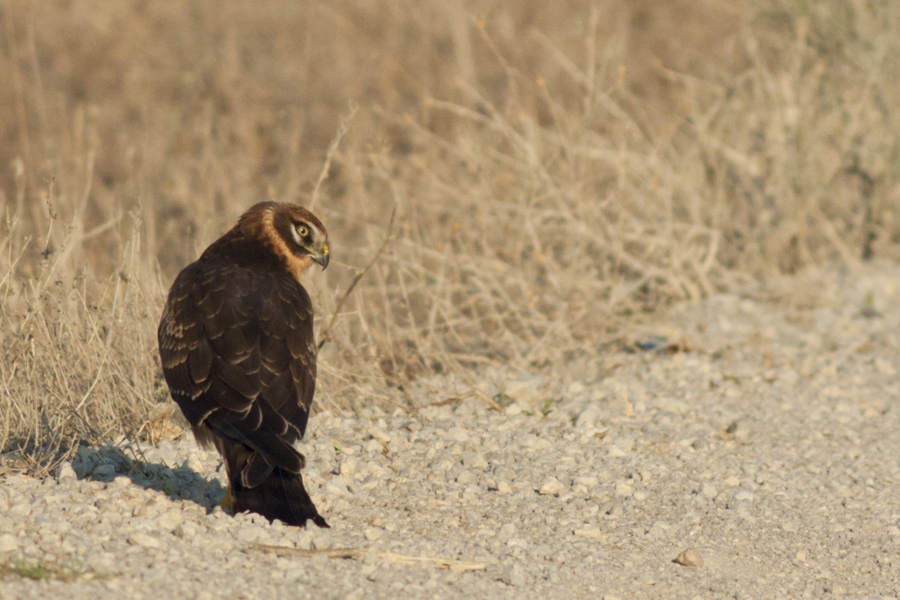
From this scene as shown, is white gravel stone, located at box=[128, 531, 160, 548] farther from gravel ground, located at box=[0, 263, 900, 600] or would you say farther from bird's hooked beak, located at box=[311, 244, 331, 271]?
bird's hooked beak, located at box=[311, 244, 331, 271]

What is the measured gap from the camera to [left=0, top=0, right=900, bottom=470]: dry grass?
549 cm

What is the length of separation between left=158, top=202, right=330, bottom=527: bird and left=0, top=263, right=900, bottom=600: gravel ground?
18 centimetres

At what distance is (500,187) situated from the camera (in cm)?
810

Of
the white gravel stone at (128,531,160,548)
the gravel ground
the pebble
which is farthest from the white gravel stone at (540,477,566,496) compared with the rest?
the white gravel stone at (128,531,160,548)

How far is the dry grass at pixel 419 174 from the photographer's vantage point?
5492 mm

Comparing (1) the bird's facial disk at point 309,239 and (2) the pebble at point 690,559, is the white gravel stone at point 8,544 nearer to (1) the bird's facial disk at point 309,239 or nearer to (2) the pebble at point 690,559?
(1) the bird's facial disk at point 309,239

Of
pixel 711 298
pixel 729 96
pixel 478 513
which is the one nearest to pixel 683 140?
pixel 729 96

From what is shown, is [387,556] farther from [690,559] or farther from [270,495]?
[690,559]

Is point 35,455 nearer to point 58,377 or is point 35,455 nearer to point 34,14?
point 58,377

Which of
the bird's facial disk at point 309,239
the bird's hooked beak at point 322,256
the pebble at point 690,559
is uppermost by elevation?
the bird's facial disk at point 309,239

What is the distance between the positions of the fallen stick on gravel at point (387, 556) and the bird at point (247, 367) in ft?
0.58

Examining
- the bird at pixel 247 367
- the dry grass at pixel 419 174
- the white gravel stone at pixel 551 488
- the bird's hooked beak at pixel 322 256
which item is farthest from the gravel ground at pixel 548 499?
the bird's hooked beak at pixel 322 256

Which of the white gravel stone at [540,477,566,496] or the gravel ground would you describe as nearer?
the gravel ground

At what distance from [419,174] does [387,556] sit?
589 centimetres
